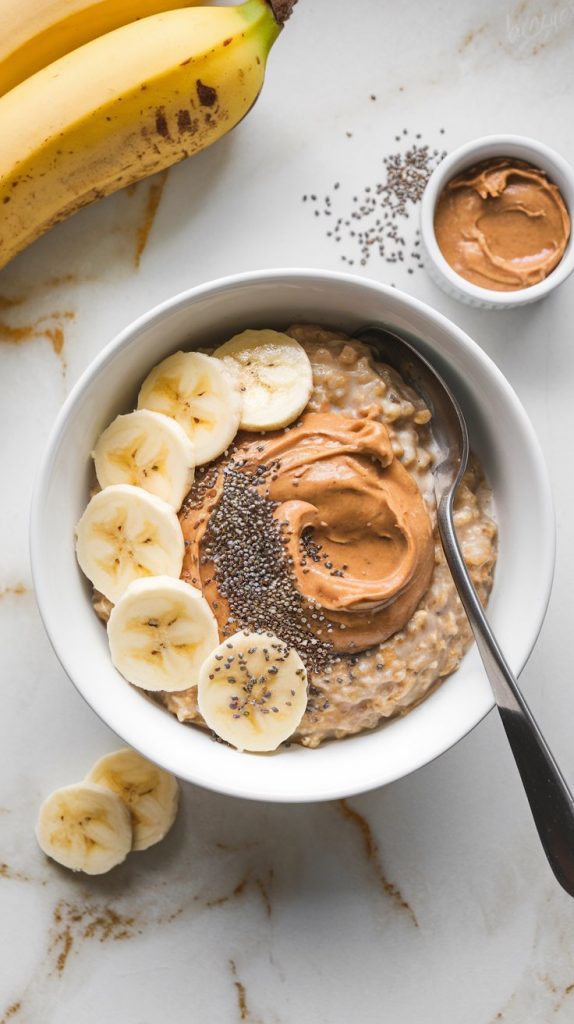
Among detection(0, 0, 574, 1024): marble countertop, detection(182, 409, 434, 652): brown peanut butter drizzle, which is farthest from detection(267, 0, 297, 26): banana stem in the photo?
detection(182, 409, 434, 652): brown peanut butter drizzle

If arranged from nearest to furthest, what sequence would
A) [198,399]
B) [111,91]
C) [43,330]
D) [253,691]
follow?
1. [253,691]
2. [198,399]
3. [111,91]
4. [43,330]

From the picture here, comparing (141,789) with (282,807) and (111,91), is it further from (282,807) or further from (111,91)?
(111,91)

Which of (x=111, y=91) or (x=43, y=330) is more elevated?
(x=111, y=91)

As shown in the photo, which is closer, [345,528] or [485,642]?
[485,642]

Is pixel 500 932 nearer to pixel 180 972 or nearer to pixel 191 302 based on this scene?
pixel 180 972

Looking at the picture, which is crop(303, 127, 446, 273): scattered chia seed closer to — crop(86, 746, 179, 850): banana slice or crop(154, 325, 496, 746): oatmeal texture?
crop(154, 325, 496, 746): oatmeal texture

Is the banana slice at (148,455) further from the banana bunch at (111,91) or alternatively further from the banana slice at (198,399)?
the banana bunch at (111,91)

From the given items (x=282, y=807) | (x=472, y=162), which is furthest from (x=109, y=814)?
(x=472, y=162)
